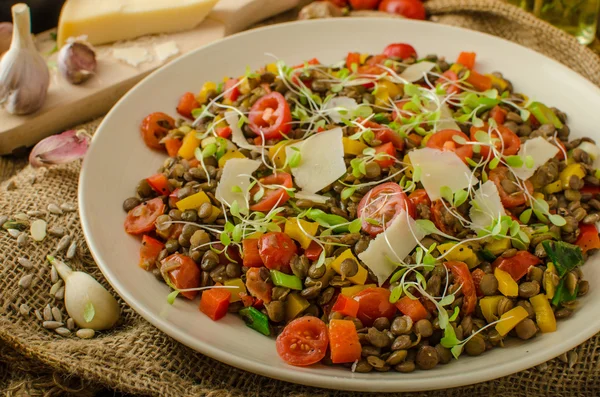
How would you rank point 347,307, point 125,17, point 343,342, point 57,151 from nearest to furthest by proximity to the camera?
point 343,342
point 347,307
point 57,151
point 125,17

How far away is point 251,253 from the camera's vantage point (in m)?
3.06

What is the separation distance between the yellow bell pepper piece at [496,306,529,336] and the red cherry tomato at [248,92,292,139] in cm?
153

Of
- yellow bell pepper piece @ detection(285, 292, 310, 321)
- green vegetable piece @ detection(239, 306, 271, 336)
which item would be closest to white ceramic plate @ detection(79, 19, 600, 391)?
green vegetable piece @ detection(239, 306, 271, 336)

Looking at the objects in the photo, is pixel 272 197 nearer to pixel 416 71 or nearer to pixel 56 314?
pixel 56 314

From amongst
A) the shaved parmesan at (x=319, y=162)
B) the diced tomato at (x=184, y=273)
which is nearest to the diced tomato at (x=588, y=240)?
the shaved parmesan at (x=319, y=162)

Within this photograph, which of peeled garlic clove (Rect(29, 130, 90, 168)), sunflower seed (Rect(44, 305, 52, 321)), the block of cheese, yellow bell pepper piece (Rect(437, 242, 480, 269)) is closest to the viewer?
yellow bell pepper piece (Rect(437, 242, 480, 269))

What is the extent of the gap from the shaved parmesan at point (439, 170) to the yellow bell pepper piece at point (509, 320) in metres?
0.66

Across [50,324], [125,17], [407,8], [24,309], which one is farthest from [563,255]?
[125,17]

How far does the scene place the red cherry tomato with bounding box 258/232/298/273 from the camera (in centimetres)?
300

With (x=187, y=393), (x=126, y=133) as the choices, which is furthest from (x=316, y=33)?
(x=187, y=393)

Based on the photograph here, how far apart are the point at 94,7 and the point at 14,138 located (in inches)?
49.9

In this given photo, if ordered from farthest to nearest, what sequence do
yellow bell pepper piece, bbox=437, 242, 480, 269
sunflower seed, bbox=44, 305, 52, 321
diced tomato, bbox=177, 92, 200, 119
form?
1. diced tomato, bbox=177, 92, 200, 119
2. sunflower seed, bbox=44, 305, 52, 321
3. yellow bell pepper piece, bbox=437, 242, 480, 269

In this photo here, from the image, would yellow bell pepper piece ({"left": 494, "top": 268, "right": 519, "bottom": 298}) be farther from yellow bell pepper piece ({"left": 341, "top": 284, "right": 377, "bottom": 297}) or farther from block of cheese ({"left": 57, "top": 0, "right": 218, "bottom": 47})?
block of cheese ({"left": 57, "top": 0, "right": 218, "bottom": 47})

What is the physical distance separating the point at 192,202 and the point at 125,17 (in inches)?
86.0
